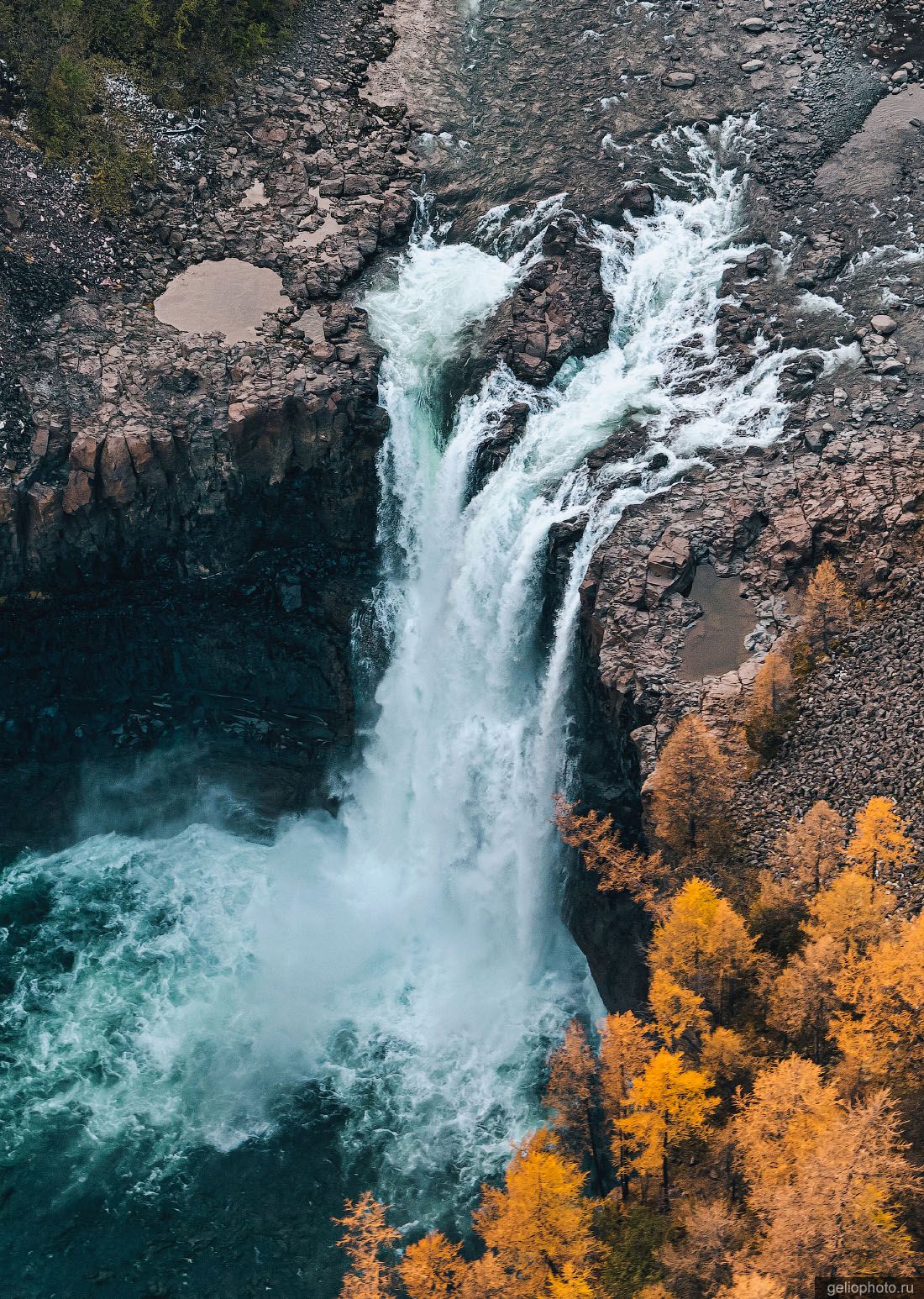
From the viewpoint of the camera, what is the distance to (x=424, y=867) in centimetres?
5728

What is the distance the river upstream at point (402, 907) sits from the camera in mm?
47844

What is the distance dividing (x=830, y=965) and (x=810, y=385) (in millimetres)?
25108

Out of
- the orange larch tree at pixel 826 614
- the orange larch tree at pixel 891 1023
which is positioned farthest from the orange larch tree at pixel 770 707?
the orange larch tree at pixel 891 1023

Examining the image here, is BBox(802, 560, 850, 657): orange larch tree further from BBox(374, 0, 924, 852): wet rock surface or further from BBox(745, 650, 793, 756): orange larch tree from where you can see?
BBox(745, 650, 793, 756): orange larch tree

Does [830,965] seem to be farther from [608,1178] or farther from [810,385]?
[810,385]

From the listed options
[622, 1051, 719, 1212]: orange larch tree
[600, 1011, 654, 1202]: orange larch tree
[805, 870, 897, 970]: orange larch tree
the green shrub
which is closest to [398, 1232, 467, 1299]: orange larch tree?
[600, 1011, 654, 1202]: orange larch tree

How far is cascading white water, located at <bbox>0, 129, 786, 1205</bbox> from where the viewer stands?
5078cm

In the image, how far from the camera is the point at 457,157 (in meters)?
65.8

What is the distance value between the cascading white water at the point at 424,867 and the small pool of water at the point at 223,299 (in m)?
4.81

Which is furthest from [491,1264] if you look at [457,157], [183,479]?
[457,157]

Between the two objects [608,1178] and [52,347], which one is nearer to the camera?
[608,1178]

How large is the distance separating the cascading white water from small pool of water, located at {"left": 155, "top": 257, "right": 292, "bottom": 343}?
4.81 metres

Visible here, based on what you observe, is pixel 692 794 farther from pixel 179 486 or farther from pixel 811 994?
pixel 179 486

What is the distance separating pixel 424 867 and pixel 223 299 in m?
26.7
